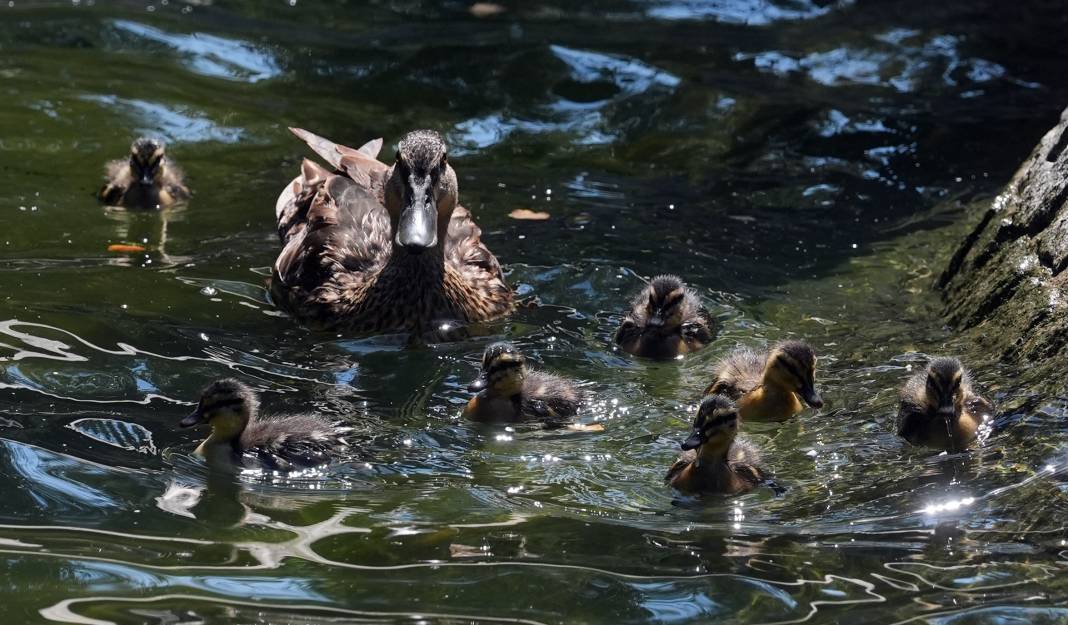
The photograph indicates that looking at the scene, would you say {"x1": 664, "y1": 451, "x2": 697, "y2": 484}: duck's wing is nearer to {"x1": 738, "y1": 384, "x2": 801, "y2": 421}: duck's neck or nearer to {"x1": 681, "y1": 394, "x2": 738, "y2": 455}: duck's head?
{"x1": 681, "y1": 394, "x2": 738, "y2": 455}: duck's head

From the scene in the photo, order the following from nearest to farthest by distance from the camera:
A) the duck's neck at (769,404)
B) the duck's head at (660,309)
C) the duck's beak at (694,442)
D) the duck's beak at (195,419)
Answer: the duck's beak at (694,442) < the duck's beak at (195,419) < the duck's neck at (769,404) < the duck's head at (660,309)

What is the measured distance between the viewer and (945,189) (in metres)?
9.64

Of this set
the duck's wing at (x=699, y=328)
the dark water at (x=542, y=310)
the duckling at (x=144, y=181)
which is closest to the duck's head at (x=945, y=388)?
the dark water at (x=542, y=310)

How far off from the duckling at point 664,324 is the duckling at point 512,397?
0.83m

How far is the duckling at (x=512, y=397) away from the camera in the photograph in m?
6.04

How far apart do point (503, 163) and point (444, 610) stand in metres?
6.17

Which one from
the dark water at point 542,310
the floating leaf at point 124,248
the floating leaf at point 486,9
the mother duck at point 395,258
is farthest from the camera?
the floating leaf at point 486,9

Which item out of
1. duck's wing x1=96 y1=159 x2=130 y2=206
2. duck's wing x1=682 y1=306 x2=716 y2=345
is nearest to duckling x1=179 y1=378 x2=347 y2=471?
duck's wing x1=682 y1=306 x2=716 y2=345

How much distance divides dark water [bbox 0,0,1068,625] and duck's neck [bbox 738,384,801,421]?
83mm

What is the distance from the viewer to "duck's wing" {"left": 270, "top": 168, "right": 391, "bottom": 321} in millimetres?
7516

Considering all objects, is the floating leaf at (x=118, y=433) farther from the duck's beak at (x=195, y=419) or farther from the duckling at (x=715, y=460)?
the duckling at (x=715, y=460)

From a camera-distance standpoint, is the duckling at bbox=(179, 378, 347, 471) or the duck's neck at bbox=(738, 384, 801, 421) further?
the duck's neck at bbox=(738, 384, 801, 421)

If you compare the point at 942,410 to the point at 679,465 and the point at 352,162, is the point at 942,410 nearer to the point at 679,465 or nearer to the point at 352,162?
the point at 679,465

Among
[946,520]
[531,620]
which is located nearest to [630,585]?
[531,620]
